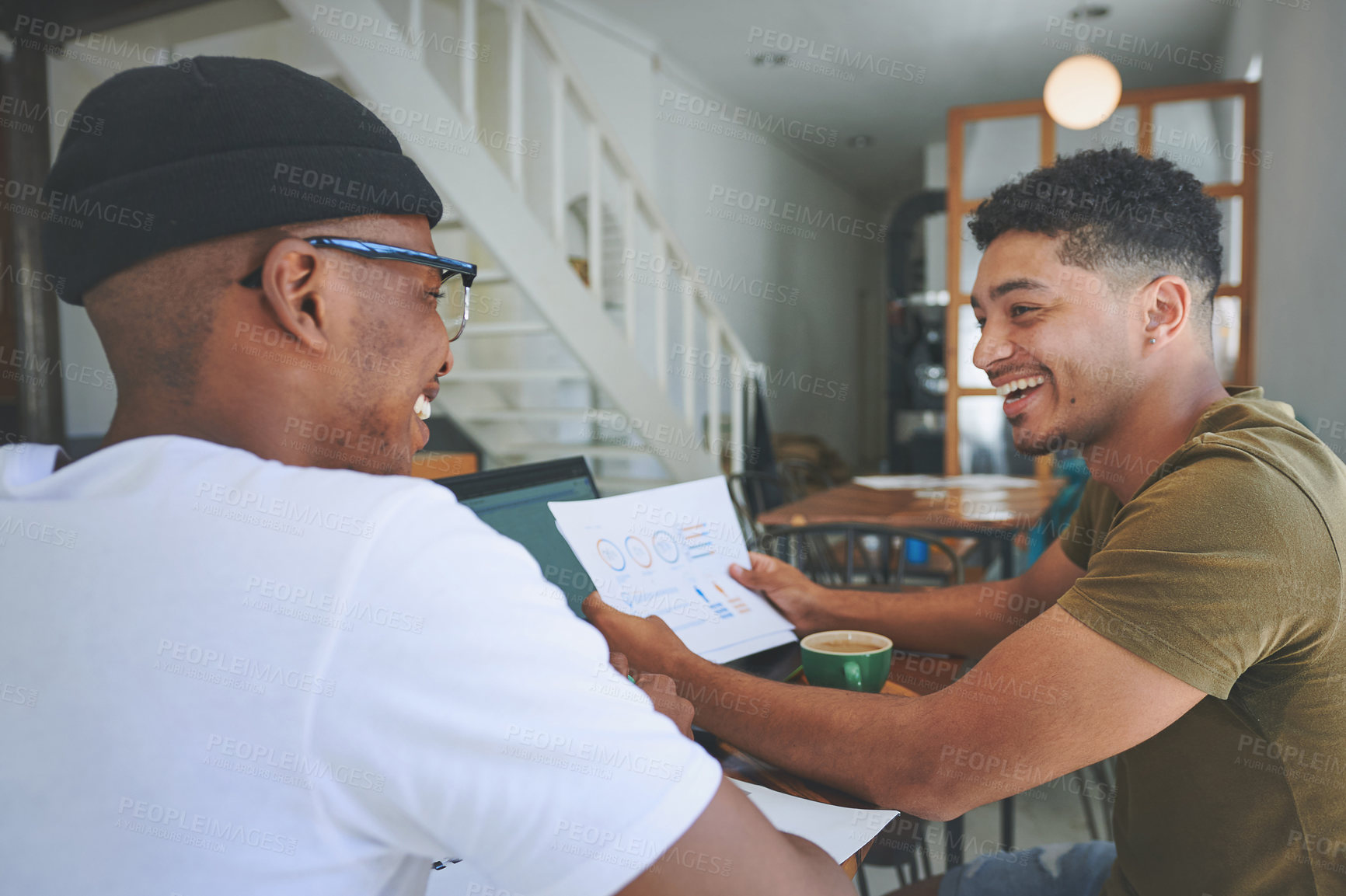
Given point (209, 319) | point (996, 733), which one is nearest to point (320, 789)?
point (209, 319)

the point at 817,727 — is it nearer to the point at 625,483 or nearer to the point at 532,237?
the point at 532,237

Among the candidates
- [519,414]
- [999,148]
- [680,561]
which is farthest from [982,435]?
[680,561]

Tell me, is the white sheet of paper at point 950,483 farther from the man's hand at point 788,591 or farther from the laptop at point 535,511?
the laptop at point 535,511

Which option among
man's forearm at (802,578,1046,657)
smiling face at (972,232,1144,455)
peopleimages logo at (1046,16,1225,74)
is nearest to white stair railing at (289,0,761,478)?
man's forearm at (802,578,1046,657)

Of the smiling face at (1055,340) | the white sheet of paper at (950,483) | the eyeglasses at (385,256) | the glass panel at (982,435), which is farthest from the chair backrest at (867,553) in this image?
the glass panel at (982,435)

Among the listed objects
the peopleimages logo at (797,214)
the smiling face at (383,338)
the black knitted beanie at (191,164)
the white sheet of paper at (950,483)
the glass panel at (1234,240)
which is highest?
the peopleimages logo at (797,214)

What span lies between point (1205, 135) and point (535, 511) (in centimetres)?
501

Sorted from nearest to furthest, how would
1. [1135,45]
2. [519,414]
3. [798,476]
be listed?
1. [519,414]
2. [798,476]
3. [1135,45]

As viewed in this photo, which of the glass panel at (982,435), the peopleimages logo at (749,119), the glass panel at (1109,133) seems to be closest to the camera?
the glass panel at (1109,133)

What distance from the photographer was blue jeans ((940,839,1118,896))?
1114mm

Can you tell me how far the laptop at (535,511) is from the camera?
0.98m

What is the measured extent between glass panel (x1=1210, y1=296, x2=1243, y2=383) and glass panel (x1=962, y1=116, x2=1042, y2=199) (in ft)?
4.19

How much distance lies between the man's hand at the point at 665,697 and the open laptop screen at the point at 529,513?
0.61 ft

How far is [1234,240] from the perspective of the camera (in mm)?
4480
